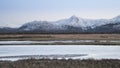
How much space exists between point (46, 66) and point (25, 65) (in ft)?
5.10

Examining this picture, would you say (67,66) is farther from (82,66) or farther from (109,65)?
(109,65)

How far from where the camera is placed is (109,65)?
22672mm

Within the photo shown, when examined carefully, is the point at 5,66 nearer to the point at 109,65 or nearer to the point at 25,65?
the point at 25,65

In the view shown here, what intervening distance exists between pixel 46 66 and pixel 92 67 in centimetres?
323

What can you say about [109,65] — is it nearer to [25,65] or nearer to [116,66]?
[116,66]

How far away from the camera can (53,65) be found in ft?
74.0

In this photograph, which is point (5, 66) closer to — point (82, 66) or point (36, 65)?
point (36, 65)

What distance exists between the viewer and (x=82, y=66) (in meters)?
22.4

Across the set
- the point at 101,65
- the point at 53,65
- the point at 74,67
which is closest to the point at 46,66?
the point at 53,65

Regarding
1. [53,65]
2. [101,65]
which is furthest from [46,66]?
[101,65]

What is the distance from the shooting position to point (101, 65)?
22.7 metres

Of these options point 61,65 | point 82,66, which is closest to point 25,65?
point 61,65

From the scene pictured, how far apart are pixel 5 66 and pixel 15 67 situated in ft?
2.97

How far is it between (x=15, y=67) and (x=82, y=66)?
Result: 4741 mm
